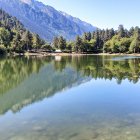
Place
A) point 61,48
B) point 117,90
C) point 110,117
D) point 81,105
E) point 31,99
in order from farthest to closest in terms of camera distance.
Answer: point 61,48
point 117,90
point 31,99
point 81,105
point 110,117

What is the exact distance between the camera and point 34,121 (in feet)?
75.0

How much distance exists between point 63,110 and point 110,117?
15.0ft

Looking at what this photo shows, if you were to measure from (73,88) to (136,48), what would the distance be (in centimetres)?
13800

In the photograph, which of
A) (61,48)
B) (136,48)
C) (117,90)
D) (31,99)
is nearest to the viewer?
(31,99)

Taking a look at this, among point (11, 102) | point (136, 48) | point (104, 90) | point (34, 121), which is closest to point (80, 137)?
point (34, 121)

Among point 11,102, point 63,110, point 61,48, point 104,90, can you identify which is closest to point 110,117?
point 63,110

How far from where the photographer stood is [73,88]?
133 ft

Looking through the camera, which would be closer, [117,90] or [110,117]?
[110,117]

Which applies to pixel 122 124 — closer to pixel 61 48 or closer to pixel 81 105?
pixel 81 105

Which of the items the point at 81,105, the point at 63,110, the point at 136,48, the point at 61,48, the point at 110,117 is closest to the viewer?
the point at 110,117

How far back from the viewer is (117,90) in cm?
3834

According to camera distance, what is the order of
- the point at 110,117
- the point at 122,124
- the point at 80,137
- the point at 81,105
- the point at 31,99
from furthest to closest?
the point at 31,99 → the point at 81,105 → the point at 110,117 → the point at 122,124 → the point at 80,137

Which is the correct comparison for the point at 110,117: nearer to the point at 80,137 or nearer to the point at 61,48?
the point at 80,137

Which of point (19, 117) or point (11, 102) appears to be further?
point (11, 102)
